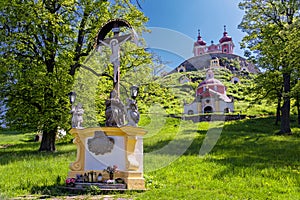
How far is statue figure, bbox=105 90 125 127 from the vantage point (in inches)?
337

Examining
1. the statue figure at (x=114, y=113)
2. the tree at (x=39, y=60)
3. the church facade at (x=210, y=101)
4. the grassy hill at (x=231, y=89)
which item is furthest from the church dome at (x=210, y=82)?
the statue figure at (x=114, y=113)

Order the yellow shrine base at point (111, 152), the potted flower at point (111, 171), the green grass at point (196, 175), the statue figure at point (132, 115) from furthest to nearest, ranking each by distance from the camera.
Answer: the statue figure at point (132, 115) < the yellow shrine base at point (111, 152) < the potted flower at point (111, 171) < the green grass at point (196, 175)

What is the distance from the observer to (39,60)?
1510 centimetres

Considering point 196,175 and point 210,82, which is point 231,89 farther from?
point 196,175

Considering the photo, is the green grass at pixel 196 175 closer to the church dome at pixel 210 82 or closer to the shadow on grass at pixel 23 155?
the shadow on grass at pixel 23 155

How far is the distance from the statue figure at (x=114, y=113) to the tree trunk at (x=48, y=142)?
7.59 meters

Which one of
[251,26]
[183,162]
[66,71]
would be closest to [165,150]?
[183,162]

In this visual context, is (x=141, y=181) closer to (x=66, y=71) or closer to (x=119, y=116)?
(x=119, y=116)

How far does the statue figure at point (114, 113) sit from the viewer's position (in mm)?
8562

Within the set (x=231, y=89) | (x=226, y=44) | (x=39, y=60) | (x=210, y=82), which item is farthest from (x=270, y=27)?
(x=226, y=44)

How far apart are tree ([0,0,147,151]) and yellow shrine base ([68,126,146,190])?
6.39 m

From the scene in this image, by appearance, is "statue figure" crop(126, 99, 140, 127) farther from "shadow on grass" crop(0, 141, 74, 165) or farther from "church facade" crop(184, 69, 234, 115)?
"church facade" crop(184, 69, 234, 115)

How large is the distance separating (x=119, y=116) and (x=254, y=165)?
4.99 m

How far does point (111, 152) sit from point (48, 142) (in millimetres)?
8328
